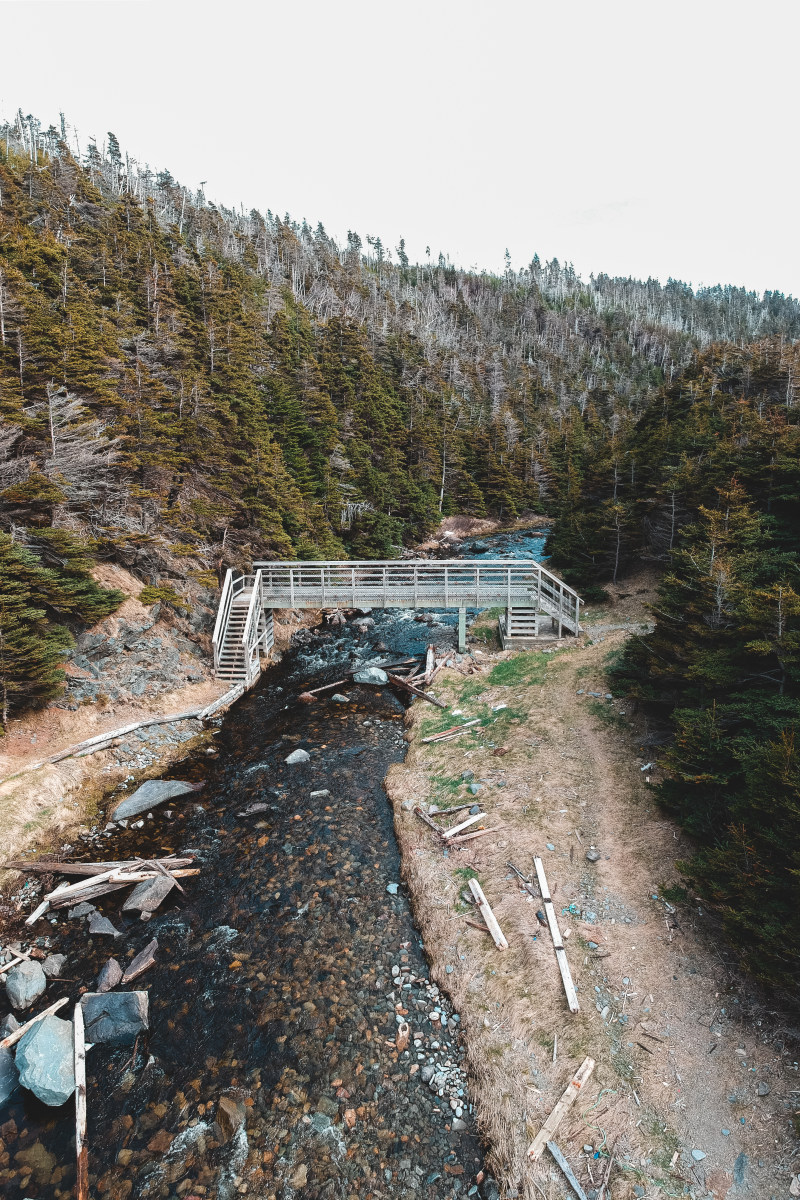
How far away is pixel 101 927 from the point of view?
348 inches

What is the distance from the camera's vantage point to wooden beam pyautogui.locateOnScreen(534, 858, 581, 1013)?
6.85 m

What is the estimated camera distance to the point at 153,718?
14.9m

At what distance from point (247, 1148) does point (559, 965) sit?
4.52 metres

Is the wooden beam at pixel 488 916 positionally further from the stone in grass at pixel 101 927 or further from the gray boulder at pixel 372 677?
the gray boulder at pixel 372 677

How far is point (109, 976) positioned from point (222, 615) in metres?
12.9

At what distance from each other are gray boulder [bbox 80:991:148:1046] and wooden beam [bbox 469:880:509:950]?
210 inches

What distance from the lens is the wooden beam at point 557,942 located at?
22.5 ft

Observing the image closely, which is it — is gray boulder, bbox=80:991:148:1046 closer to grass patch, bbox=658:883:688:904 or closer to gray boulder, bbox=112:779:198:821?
gray boulder, bbox=112:779:198:821

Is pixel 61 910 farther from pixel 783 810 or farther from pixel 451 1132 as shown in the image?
pixel 783 810

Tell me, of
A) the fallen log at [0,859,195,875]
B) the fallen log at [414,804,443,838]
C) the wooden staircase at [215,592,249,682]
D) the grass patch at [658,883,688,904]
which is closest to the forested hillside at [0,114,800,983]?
the grass patch at [658,883,688,904]

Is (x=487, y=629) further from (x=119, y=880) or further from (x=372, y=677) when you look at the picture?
(x=119, y=880)

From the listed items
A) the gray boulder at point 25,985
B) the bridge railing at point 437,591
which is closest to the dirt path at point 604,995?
the gray boulder at point 25,985

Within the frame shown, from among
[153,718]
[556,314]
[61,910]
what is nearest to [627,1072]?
[61,910]

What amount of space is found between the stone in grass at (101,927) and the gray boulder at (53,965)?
542mm
